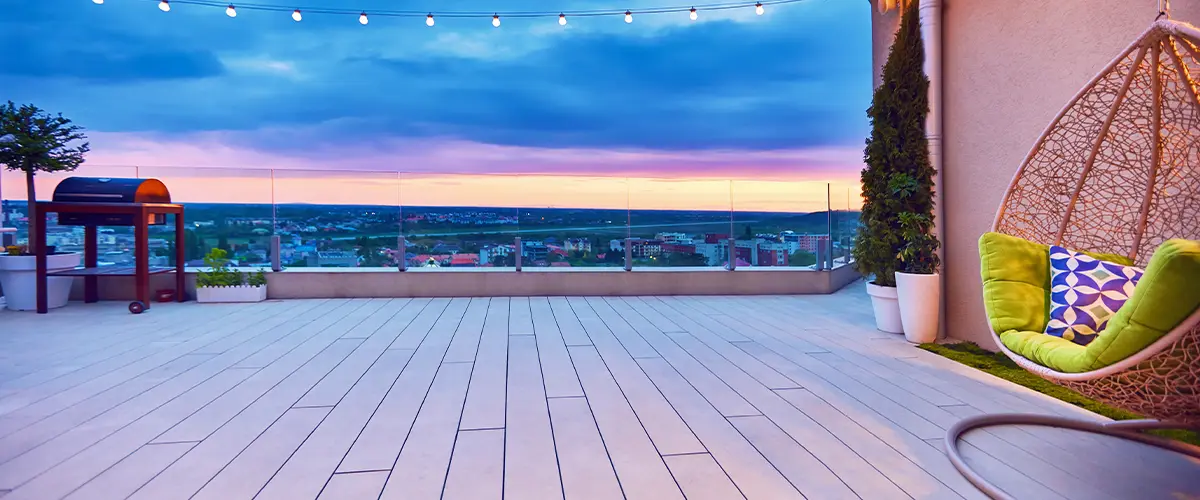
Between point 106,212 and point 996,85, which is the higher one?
point 996,85

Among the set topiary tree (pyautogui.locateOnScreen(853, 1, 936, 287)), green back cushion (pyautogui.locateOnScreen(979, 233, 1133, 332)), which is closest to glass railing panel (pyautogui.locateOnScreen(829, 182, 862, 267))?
topiary tree (pyautogui.locateOnScreen(853, 1, 936, 287))

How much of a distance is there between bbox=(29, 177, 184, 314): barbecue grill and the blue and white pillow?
21.6 ft

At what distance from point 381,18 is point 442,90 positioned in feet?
5.15

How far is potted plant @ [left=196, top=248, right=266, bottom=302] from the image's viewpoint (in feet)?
19.4

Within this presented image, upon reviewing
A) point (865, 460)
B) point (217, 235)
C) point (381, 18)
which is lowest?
point (865, 460)

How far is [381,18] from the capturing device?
7.43 metres

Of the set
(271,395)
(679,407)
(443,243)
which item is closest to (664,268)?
(443,243)

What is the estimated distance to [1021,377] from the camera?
10.2 feet

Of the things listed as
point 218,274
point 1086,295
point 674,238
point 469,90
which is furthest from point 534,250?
point 1086,295

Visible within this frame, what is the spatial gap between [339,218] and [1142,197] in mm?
6579

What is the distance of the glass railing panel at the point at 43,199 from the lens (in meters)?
5.80

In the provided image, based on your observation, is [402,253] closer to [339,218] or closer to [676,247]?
[339,218]

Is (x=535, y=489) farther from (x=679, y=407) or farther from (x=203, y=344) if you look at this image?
(x=203, y=344)

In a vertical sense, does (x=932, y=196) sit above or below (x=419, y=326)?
above
